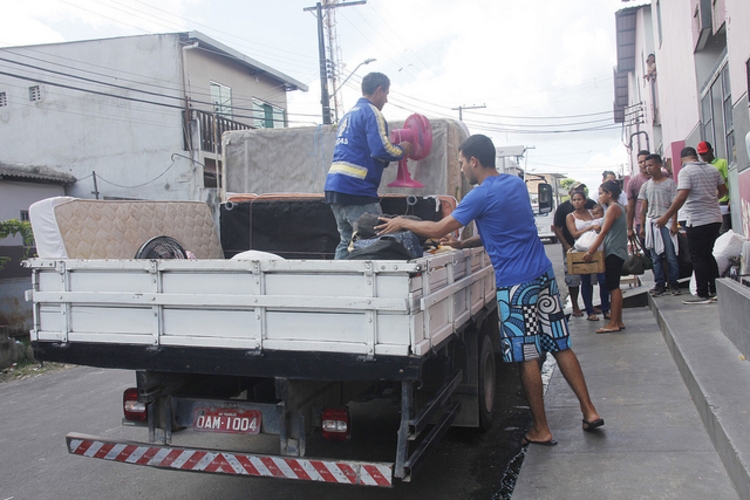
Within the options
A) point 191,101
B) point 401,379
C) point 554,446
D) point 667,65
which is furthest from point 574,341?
point 191,101

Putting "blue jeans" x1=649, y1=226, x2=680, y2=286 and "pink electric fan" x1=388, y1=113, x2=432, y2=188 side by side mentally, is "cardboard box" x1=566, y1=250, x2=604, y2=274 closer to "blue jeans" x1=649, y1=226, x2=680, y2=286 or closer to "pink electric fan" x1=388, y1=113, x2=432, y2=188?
"blue jeans" x1=649, y1=226, x2=680, y2=286

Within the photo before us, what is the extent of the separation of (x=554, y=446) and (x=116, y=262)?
9.35 feet

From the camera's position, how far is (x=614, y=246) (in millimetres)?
7273

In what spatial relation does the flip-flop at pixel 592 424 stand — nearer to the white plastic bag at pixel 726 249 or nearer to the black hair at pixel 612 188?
the white plastic bag at pixel 726 249

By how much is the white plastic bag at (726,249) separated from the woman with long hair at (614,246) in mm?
919

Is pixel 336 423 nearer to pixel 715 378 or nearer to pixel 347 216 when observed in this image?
pixel 347 216

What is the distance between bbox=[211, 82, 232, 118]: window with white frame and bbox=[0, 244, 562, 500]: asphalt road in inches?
663

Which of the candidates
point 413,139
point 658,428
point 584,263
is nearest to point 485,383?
point 658,428

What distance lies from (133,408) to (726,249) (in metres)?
5.81

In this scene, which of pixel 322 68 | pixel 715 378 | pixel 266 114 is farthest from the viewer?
pixel 266 114

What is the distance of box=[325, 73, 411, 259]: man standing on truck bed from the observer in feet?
15.6

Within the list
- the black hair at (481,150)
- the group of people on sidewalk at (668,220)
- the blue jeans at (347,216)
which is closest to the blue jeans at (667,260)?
the group of people on sidewalk at (668,220)

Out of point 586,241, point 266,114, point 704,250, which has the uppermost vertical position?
point 266,114

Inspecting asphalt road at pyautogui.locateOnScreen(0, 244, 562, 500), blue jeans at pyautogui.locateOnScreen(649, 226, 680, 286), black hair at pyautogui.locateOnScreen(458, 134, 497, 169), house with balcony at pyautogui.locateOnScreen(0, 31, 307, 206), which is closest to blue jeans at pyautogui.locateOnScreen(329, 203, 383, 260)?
black hair at pyautogui.locateOnScreen(458, 134, 497, 169)
